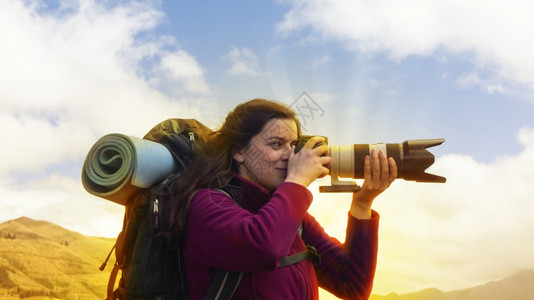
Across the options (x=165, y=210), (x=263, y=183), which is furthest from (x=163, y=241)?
(x=263, y=183)

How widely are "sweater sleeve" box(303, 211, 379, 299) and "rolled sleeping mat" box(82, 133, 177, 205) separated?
97cm

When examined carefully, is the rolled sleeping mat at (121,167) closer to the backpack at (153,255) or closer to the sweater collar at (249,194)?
the backpack at (153,255)

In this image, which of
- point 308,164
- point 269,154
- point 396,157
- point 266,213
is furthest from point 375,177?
point 266,213

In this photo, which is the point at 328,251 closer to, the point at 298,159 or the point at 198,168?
the point at 298,159

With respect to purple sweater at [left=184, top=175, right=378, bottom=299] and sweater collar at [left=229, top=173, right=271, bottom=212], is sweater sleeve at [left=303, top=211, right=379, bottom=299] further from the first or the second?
sweater collar at [left=229, top=173, right=271, bottom=212]

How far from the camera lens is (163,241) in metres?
2.17

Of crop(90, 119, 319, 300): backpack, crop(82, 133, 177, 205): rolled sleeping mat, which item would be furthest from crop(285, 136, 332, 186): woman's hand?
crop(82, 133, 177, 205): rolled sleeping mat

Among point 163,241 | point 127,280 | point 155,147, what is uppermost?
point 155,147

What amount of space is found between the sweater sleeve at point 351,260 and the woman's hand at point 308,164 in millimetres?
443

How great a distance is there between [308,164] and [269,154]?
20 centimetres

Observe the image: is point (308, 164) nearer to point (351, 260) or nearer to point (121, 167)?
point (351, 260)

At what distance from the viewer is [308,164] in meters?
2.22

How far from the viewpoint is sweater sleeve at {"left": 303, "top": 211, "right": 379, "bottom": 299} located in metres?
2.58

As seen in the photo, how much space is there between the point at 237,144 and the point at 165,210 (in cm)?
50
